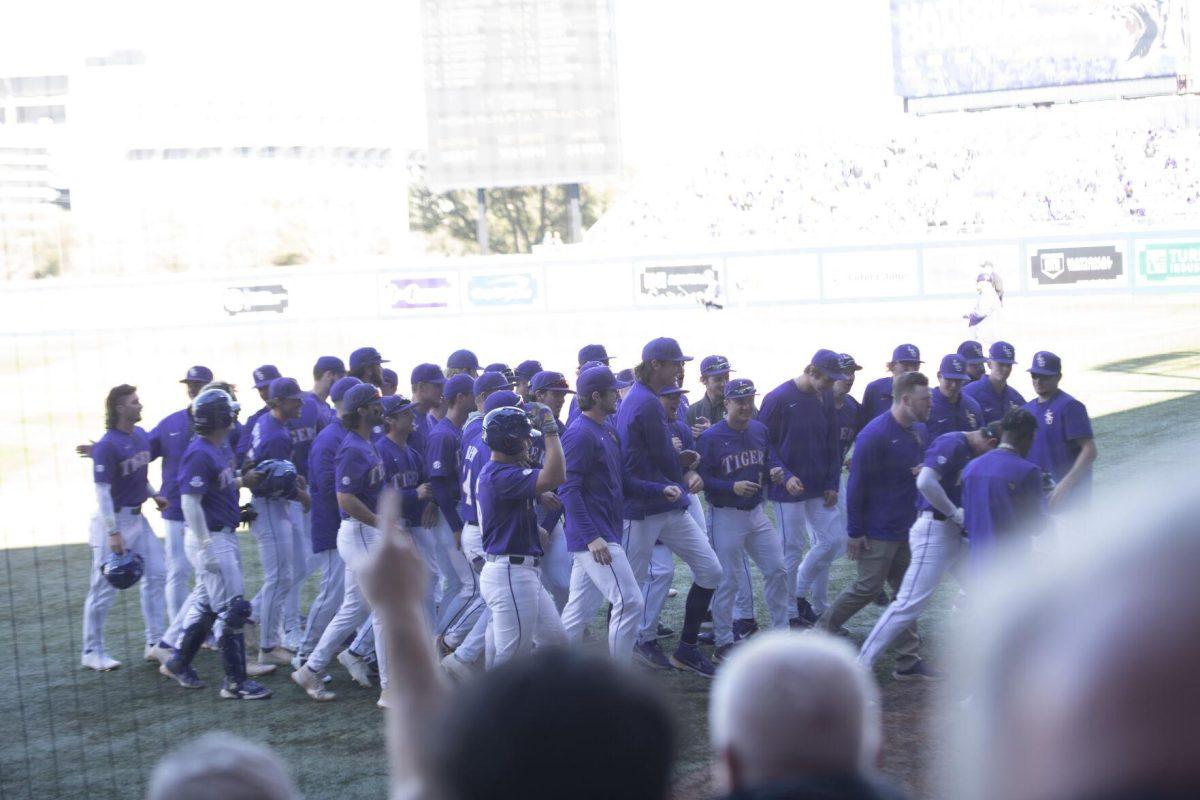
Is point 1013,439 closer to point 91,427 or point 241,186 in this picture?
point 91,427

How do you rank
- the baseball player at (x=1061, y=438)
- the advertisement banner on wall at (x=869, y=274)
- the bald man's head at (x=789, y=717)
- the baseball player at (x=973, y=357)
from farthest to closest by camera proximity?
1. the advertisement banner on wall at (x=869, y=274)
2. the baseball player at (x=973, y=357)
3. the baseball player at (x=1061, y=438)
4. the bald man's head at (x=789, y=717)

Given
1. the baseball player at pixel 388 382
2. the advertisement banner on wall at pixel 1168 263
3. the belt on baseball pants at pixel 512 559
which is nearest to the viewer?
the belt on baseball pants at pixel 512 559

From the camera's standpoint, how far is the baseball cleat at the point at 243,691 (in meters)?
8.60

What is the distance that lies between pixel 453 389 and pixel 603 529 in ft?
7.50

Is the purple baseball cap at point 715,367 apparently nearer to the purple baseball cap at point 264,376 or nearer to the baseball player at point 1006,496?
the baseball player at point 1006,496

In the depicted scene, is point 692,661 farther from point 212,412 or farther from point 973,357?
point 973,357

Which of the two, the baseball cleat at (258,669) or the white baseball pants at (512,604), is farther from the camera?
the baseball cleat at (258,669)

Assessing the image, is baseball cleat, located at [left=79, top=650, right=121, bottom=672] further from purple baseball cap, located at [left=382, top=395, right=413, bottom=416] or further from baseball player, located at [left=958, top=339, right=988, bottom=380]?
baseball player, located at [left=958, top=339, right=988, bottom=380]

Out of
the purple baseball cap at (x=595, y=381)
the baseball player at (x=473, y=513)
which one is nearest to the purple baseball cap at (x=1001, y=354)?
the purple baseball cap at (x=595, y=381)

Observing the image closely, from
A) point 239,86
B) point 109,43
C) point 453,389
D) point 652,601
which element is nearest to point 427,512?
point 453,389

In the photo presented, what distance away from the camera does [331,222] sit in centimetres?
6175

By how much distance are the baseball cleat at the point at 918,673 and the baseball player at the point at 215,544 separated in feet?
13.6

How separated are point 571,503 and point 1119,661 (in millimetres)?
7382

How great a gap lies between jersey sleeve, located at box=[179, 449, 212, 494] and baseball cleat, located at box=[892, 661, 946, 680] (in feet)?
15.3
